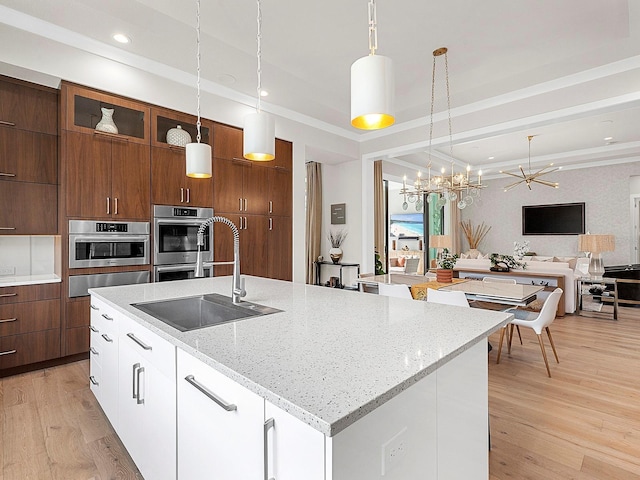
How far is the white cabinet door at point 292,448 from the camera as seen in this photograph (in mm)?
704

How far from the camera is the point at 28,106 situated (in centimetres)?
306

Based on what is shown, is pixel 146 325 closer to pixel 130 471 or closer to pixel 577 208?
pixel 130 471

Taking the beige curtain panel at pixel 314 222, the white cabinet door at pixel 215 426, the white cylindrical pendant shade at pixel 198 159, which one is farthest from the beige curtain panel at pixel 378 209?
the white cabinet door at pixel 215 426

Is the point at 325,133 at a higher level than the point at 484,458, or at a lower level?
higher

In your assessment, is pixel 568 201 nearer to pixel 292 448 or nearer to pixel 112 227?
pixel 112 227

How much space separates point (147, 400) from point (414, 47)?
3.62 m

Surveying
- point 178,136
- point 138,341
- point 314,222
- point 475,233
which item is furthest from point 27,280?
point 475,233

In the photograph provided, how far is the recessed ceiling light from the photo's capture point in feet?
9.95

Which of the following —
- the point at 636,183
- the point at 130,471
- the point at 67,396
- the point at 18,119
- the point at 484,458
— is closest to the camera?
the point at 484,458

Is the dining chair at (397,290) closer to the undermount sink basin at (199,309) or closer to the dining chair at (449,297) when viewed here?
the dining chair at (449,297)

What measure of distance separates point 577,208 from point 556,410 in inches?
305

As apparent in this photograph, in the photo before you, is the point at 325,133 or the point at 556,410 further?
the point at 325,133

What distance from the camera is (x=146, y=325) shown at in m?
1.36

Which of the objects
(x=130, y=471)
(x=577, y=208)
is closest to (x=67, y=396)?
(x=130, y=471)
